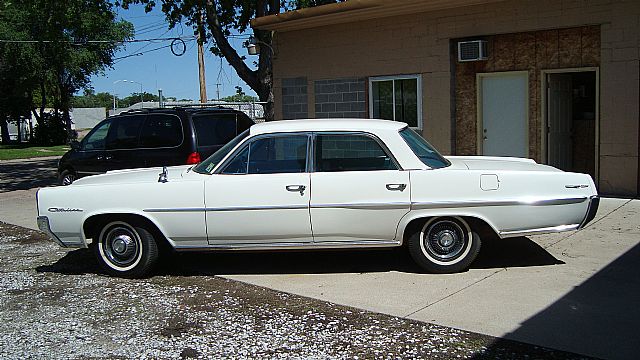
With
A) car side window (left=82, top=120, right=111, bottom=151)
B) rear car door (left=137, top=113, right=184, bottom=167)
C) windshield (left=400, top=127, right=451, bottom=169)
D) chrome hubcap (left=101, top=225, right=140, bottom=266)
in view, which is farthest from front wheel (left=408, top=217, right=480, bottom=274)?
car side window (left=82, top=120, right=111, bottom=151)

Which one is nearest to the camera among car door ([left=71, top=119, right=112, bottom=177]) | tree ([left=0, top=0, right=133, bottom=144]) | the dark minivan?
the dark minivan

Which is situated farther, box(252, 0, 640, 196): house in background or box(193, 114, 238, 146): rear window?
box(193, 114, 238, 146): rear window

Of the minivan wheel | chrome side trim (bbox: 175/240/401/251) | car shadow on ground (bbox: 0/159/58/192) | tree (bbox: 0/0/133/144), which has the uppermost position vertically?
tree (bbox: 0/0/133/144)

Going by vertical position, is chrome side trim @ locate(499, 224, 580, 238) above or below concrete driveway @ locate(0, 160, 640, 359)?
above

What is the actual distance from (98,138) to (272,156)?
20.4 feet

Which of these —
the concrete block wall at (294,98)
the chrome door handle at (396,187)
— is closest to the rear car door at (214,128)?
the concrete block wall at (294,98)

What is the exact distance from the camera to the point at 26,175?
21172 mm

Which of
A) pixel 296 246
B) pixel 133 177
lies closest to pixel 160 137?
pixel 133 177

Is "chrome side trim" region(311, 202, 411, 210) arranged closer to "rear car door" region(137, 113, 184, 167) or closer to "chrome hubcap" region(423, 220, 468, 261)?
"chrome hubcap" region(423, 220, 468, 261)

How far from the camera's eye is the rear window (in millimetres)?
11000

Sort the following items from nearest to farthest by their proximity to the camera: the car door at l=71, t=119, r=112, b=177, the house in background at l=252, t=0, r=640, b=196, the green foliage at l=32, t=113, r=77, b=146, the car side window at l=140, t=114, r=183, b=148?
the house in background at l=252, t=0, r=640, b=196 → the car side window at l=140, t=114, r=183, b=148 → the car door at l=71, t=119, r=112, b=177 → the green foliage at l=32, t=113, r=77, b=146

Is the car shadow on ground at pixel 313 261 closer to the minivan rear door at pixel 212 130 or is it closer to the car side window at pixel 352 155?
the car side window at pixel 352 155

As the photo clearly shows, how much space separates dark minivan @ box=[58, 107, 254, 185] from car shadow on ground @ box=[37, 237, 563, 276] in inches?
109

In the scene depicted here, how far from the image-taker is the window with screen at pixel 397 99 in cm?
1306
